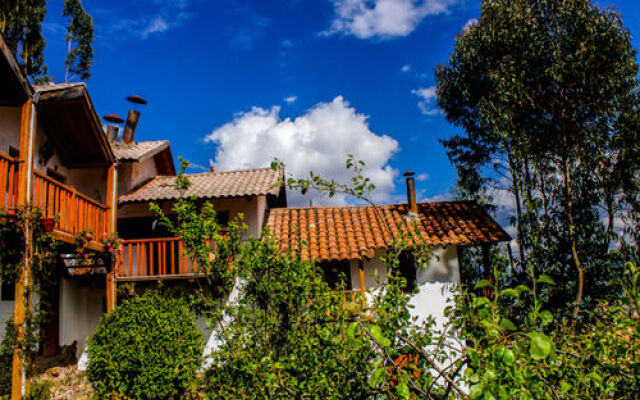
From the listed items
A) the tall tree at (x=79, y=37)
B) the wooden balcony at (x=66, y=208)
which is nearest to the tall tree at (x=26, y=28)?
the tall tree at (x=79, y=37)

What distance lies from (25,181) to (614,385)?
8477 mm

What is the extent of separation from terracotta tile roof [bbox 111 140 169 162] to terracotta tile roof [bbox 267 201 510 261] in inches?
173

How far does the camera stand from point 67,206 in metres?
9.01

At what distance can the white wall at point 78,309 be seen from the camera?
1177 cm

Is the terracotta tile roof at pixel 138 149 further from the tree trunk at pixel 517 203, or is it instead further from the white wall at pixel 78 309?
the tree trunk at pixel 517 203

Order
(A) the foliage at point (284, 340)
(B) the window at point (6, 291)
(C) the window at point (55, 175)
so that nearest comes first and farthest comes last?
(A) the foliage at point (284, 340)
(B) the window at point (6, 291)
(C) the window at point (55, 175)

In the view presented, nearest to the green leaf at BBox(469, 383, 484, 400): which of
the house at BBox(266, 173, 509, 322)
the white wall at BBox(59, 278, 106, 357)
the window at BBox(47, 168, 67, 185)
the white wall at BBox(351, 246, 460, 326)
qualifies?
the house at BBox(266, 173, 509, 322)

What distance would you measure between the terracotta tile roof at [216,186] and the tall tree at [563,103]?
7095 millimetres

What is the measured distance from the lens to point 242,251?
4.01m

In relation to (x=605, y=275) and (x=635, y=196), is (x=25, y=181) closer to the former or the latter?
(x=605, y=275)

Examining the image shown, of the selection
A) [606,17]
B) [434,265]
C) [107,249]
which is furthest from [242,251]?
[606,17]

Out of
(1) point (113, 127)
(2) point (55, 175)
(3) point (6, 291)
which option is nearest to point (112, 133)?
(1) point (113, 127)

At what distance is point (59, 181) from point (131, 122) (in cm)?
547

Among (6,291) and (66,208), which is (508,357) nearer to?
(66,208)
